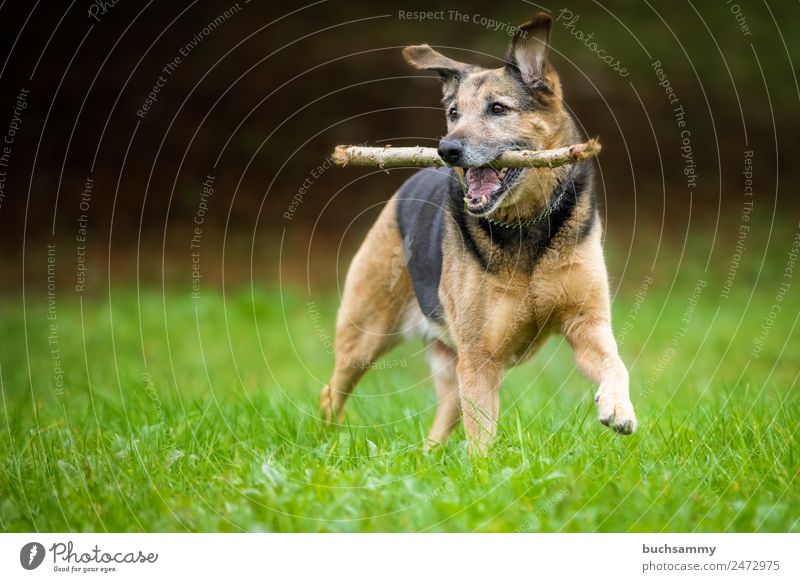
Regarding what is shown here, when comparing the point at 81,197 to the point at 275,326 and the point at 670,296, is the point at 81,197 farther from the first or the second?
the point at 670,296

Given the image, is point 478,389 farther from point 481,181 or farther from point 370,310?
point 370,310

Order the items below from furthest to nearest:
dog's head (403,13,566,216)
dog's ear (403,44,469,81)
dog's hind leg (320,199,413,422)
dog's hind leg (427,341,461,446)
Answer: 1. dog's hind leg (320,199,413,422)
2. dog's hind leg (427,341,461,446)
3. dog's ear (403,44,469,81)
4. dog's head (403,13,566,216)

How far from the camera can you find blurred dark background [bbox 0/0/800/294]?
14133mm

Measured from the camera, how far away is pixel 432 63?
19.1 ft

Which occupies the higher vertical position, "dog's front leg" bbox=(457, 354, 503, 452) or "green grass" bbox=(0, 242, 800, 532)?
"dog's front leg" bbox=(457, 354, 503, 452)

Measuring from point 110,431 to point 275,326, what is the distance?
254 inches

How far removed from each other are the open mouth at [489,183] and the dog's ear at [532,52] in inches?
21.8

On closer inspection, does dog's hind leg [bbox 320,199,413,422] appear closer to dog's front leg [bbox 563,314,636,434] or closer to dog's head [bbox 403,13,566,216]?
dog's head [bbox 403,13,566,216]

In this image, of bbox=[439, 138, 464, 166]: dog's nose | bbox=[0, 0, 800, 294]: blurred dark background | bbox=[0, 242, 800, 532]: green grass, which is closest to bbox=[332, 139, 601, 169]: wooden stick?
bbox=[439, 138, 464, 166]: dog's nose

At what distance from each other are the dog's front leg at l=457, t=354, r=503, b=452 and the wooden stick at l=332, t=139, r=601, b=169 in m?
1.10
